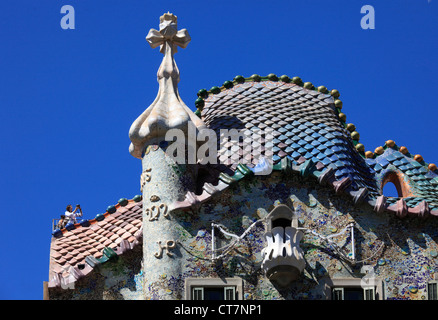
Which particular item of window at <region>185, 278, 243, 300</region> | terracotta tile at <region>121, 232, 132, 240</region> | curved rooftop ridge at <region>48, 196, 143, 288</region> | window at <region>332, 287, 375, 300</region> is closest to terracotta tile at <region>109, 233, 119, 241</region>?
curved rooftop ridge at <region>48, 196, 143, 288</region>

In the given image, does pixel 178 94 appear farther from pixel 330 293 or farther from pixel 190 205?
pixel 330 293

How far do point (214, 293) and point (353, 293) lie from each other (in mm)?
2532

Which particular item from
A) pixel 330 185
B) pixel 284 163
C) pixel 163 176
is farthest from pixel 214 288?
pixel 330 185

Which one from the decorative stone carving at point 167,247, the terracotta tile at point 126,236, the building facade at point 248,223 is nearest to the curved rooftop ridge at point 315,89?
the building facade at point 248,223

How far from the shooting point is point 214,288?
3055cm

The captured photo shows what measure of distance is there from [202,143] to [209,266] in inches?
103

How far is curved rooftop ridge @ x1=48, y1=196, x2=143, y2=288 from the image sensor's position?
31.7 metres

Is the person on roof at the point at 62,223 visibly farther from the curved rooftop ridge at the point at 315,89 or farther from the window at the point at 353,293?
the window at the point at 353,293

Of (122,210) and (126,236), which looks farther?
(122,210)

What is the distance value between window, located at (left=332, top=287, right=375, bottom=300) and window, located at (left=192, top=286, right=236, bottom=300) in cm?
186

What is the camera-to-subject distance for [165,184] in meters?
31.4

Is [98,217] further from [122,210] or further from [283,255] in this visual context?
[283,255]

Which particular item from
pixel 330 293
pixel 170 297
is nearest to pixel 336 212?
pixel 330 293
